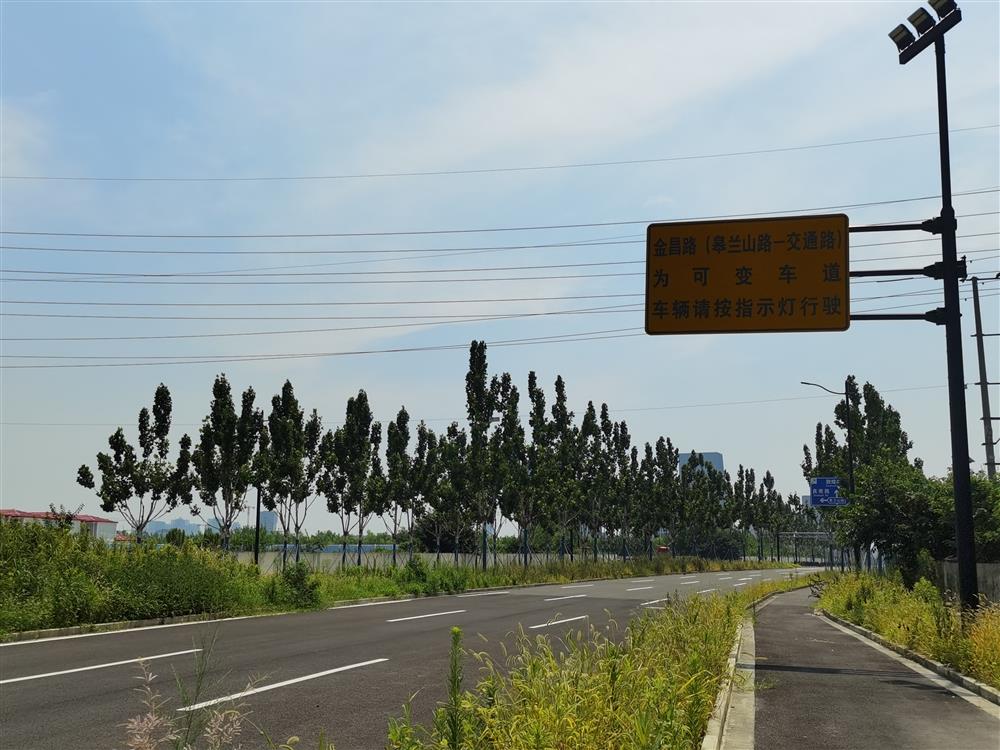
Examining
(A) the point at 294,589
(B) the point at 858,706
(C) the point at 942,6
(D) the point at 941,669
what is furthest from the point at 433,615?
(C) the point at 942,6

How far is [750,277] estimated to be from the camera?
14.1 metres

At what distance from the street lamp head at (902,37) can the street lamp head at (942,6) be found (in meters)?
0.51

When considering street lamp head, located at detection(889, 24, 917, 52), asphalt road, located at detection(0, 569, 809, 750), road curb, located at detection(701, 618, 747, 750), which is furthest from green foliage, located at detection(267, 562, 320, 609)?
street lamp head, located at detection(889, 24, 917, 52)

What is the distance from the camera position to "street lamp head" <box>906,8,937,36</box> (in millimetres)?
13938

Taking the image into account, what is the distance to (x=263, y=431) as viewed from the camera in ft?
141

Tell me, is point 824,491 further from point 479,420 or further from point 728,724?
point 728,724

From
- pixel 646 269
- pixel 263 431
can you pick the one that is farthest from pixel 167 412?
pixel 646 269

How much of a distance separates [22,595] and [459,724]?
1509 centimetres

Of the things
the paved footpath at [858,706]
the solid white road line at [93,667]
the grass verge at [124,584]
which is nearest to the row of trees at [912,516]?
the paved footpath at [858,706]

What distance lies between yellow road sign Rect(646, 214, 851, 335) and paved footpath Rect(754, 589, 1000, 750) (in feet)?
18.7

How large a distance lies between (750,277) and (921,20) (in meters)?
5.51

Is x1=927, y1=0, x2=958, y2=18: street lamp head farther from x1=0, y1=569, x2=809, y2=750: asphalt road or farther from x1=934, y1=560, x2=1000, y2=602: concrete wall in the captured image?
x1=0, y1=569, x2=809, y2=750: asphalt road

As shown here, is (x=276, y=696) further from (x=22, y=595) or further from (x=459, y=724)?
(x=22, y=595)

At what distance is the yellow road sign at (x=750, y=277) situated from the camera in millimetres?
13836
